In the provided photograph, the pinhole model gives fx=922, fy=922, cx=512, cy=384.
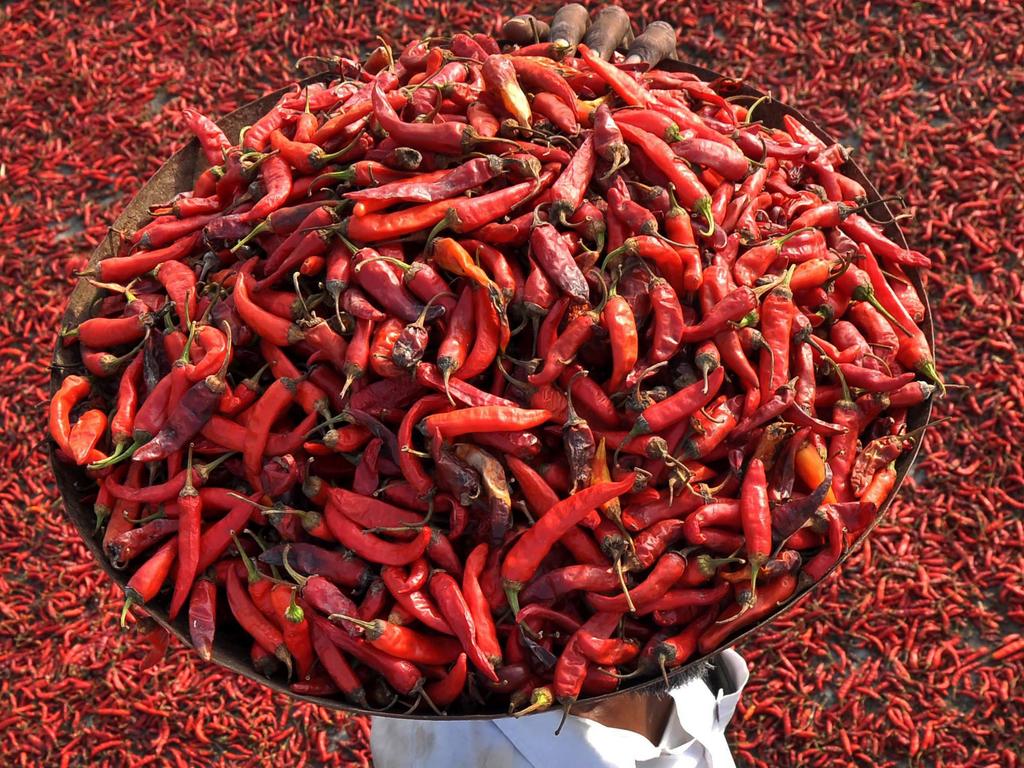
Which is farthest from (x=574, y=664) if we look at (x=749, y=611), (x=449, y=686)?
(x=749, y=611)

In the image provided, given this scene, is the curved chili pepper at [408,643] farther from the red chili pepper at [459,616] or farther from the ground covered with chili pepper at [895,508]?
the ground covered with chili pepper at [895,508]

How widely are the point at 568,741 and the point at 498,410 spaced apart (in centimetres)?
114

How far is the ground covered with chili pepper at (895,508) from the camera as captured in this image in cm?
468

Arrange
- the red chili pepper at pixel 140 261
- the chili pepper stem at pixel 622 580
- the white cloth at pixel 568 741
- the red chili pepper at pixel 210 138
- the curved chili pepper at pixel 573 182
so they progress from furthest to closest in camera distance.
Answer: the red chili pepper at pixel 210 138, the red chili pepper at pixel 140 261, the white cloth at pixel 568 741, the curved chili pepper at pixel 573 182, the chili pepper stem at pixel 622 580

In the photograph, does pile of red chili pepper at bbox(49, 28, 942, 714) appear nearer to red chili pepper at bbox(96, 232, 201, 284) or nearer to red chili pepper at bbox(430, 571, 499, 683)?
red chili pepper at bbox(430, 571, 499, 683)

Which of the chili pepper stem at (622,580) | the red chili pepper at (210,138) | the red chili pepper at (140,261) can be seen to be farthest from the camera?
the red chili pepper at (210,138)

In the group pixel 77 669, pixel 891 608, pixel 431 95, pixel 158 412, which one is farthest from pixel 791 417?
pixel 77 669

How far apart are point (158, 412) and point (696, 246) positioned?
1644mm

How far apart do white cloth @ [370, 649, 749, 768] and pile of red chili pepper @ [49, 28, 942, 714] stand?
1.43 feet

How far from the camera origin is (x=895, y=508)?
200 inches

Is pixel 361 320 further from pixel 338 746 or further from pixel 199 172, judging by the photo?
pixel 338 746

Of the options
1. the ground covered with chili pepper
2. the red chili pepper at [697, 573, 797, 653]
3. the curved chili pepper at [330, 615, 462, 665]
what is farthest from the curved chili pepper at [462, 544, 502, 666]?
the ground covered with chili pepper

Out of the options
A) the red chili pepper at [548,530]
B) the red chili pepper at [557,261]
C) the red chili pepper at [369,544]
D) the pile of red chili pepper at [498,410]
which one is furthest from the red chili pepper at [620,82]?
the red chili pepper at [369,544]

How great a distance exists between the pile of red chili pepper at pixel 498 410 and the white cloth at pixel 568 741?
0.44m
